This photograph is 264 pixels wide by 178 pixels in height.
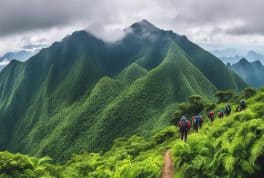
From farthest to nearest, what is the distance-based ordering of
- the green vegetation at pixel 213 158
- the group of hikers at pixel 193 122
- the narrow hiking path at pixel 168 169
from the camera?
the group of hikers at pixel 193 122 < the narrow hiking path at pixel 168 169 < the green vegetation at pixel 213 158

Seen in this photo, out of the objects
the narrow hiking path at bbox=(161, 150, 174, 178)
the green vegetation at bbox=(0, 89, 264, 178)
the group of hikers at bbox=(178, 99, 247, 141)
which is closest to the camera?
the green vegetation at bbox=(0, 89, 264, 178)

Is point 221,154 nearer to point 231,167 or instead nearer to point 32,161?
point 231,167

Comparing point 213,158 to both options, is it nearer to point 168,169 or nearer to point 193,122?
point 168,169

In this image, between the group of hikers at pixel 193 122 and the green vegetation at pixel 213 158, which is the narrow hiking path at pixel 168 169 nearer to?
the green vegetation at pixel 213 158

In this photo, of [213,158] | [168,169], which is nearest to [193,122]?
[168,169]

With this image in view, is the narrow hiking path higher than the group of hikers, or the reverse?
the group of hikers

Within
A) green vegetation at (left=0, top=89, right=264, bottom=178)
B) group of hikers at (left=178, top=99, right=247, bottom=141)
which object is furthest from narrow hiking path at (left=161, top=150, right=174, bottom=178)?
group of hikers at (left=178, top=99, right=247, bottom=141)

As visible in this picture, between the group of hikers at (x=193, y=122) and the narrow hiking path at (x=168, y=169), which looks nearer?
the narrow hiking path at (x=168, y=169)

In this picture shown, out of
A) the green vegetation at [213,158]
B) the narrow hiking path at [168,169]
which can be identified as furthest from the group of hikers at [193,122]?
the green vegetation at [213,158]

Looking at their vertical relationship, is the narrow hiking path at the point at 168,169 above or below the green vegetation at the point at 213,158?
below

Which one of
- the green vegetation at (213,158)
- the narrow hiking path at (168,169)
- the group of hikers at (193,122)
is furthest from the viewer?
the group of hikers at (193,122)

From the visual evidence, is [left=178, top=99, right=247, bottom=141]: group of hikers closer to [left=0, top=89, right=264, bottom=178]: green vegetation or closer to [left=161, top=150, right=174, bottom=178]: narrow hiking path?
[left=161, top=150, right=174, bottom=178]: narrow hiking path

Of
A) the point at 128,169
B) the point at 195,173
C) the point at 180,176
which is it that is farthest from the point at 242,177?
the point at 128,169

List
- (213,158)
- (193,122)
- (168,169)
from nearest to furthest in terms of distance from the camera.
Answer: (213,158), (168,169), (193,122)
